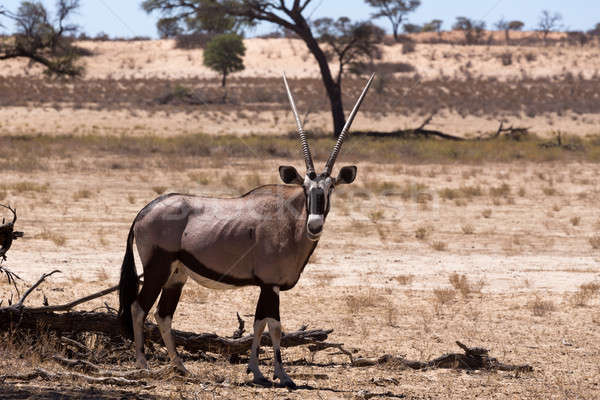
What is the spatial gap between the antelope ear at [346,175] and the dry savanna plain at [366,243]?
62.0 inches

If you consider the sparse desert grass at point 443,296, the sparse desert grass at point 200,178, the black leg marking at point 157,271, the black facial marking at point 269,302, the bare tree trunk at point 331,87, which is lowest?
the sparse desert grass at point 443,296

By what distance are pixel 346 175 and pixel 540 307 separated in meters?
4.28

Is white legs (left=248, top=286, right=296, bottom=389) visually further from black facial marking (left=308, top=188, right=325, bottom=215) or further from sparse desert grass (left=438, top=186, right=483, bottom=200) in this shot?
sparse desert grass (left=438, top=186, right=483, bottom=200)

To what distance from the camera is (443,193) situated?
1912 centimetres

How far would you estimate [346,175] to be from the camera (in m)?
5.81

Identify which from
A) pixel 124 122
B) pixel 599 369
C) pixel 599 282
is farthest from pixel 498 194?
pixel 124 122

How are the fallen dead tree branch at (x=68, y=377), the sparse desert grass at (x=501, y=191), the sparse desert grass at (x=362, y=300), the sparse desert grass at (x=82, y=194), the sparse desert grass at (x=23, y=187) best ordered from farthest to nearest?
the sparse desert grass at (x=501, y=191) < the sparse desert grass at (x=23, y=187) < the sparse desert grass at (x=82, y=194) < the sparse desert grass at (x=362, y=300) < the fallen dead tree branch at (x=68, y=377)

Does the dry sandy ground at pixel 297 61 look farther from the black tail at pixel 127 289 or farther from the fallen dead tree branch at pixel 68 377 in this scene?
the fallen dead tree branch at pixel 68 377

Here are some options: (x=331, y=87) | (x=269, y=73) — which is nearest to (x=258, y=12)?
(x=331, y=87)

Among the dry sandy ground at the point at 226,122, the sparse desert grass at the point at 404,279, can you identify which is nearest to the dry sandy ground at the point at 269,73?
the dry sandy ground at the point at 226,122

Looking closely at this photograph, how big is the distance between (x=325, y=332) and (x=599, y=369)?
2442mm

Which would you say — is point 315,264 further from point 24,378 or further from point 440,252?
point 24,378

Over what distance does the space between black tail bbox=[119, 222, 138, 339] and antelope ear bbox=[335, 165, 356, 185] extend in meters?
1.66

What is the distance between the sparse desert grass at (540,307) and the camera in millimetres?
8867
